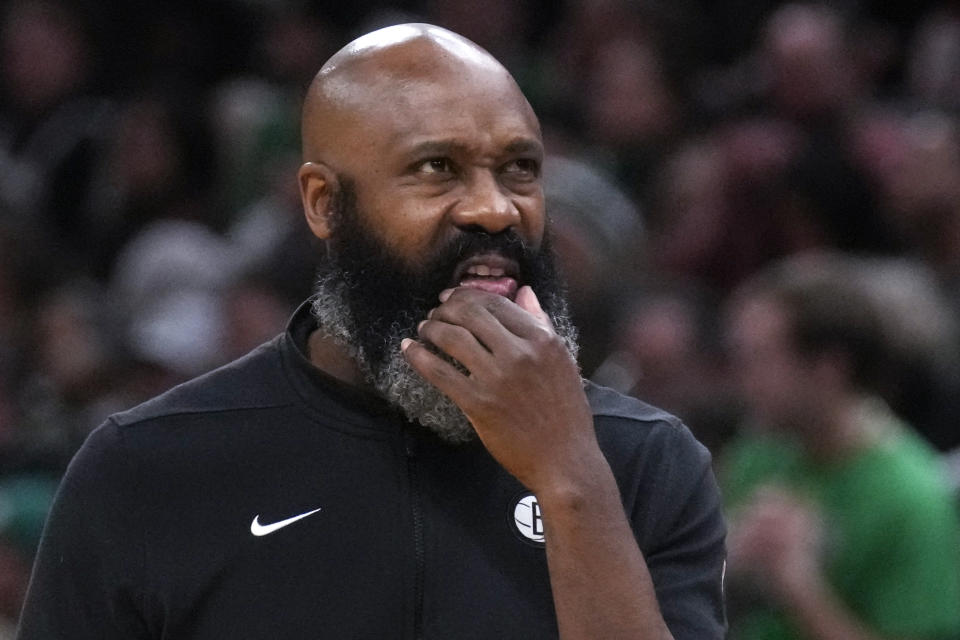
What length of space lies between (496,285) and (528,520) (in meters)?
0.35

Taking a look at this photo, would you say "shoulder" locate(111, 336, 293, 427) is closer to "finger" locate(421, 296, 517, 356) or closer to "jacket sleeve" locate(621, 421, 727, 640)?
"finger" locate(421, 296, 517, 356)

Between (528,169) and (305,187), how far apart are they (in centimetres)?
36

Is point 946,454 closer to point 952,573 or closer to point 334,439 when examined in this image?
point 952,573

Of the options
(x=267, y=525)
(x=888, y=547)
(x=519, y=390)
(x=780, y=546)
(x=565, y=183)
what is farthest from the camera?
(x=565, y=183)

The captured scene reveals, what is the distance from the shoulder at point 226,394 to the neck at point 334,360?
0.07 metres

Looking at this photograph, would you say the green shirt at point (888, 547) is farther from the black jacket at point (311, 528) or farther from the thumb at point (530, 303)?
the thumb at point (530, 303)

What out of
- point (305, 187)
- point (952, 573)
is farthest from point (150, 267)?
point (305, 187)

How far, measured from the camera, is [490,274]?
2.58 metres

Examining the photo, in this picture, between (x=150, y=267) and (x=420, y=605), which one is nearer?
(x=420, y=605)

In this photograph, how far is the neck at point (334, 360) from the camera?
2732 mm

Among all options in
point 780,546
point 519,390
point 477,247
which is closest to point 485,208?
point 477,247

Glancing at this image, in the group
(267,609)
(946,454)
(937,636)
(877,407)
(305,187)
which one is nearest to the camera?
(267,609)

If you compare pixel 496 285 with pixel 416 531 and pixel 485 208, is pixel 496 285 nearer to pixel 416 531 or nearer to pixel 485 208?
pixel 485 208

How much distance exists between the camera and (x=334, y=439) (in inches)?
104
